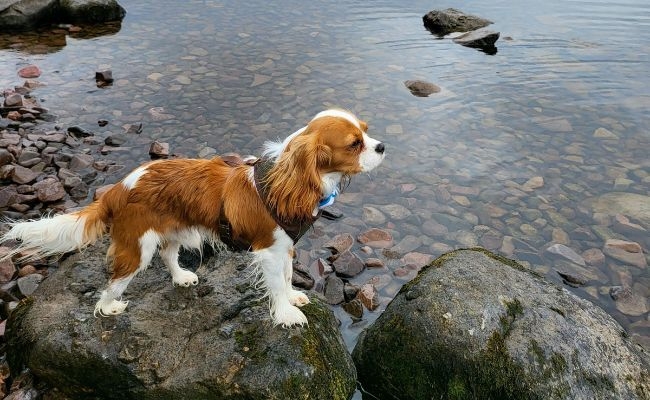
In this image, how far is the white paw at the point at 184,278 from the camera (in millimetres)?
4500

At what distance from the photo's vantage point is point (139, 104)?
30.6 ft

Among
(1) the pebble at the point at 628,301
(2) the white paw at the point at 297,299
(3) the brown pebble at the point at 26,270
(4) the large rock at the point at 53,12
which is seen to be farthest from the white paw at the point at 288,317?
(4) the large rock at the point at 53,12

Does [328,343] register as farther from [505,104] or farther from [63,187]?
[505,104]

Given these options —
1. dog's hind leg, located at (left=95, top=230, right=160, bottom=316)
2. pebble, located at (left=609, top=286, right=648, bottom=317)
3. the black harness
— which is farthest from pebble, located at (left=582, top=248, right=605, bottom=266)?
dog's hind leg, located at (left=95, top=230, right=160, bottom=316)

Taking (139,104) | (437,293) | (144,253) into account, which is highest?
(144,253)

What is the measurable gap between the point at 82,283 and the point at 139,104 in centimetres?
542

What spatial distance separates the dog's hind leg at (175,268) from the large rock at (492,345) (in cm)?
146

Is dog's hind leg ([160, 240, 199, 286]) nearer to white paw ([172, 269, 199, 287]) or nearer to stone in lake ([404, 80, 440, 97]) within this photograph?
white paw ([172, 269, 199, 287])

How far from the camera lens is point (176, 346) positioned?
4.03m

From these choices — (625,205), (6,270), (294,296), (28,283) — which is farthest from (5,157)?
(625,205)

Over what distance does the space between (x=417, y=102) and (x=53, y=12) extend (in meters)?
9.10

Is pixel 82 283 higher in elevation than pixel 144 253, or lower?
lower

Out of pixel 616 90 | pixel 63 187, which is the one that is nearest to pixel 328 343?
pixel 63 187

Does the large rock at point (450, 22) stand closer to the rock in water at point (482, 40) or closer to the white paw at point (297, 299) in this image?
the rock in water at point (482, 40)
